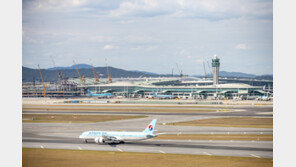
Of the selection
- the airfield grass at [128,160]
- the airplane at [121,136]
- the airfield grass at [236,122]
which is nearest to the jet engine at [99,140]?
the airplane at [121,136]

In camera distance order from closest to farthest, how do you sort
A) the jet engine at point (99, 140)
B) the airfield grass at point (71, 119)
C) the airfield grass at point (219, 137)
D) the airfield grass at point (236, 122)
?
1. the jet engine at point (99, 140)
2. the airfield grass at point (219, 137)
3. the airfield grass at point (236, 122)
4. the airfield grass at point (71, 119)

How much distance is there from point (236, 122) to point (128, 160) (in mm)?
51495

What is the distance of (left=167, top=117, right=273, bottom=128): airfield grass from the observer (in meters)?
96.8

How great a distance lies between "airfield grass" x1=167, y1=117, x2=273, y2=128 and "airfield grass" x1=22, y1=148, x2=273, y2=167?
128 ft

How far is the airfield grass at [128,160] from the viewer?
2188 inches

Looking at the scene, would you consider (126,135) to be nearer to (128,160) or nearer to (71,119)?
(128,160)

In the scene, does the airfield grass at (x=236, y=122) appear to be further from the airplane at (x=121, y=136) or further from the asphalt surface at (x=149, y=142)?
the airplane at (x=121, y=136)

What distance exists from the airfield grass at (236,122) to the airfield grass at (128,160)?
1537 inches

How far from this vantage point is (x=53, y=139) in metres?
77.5

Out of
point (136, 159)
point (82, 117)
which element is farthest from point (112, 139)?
point (82, 117)

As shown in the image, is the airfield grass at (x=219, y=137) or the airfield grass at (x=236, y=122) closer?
the airfield grass at (x=219, y=137)

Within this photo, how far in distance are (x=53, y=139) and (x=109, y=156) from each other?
68.6 ft

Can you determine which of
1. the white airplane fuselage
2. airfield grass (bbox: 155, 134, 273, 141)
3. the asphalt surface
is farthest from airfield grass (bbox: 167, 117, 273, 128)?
the white airplane fuselage
